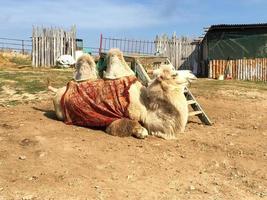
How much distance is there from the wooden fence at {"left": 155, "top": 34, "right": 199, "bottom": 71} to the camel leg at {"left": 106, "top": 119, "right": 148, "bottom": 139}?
1820 centimetres

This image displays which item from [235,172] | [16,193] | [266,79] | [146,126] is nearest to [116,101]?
[146,126]

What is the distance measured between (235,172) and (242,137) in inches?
82.2

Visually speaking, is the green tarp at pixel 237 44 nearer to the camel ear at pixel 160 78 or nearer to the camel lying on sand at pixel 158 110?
the camel lying on sand at pixel 158 110

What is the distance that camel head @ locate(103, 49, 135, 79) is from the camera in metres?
9.45

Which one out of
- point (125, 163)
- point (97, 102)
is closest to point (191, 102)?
point (97, 102)

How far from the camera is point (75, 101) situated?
945 cm

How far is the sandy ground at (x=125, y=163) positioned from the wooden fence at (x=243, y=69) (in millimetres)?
14003

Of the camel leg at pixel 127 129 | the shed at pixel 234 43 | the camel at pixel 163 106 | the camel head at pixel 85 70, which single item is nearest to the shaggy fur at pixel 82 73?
the camel head at pixel 85 70

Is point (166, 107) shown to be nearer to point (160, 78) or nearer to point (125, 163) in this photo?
point (160, 78)

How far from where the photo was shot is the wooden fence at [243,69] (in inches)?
932

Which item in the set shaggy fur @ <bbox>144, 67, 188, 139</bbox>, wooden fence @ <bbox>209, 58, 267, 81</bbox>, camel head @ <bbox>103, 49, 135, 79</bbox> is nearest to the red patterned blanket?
camel head @ <bbox>103, 49, 135, 79</bbox>

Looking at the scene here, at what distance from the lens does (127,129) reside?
8695mm

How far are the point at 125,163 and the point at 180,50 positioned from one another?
2056cm

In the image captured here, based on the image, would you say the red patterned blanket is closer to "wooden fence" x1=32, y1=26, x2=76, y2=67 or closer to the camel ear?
the camel ear
